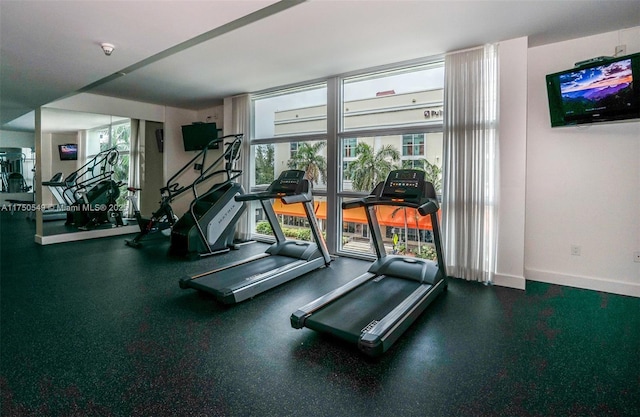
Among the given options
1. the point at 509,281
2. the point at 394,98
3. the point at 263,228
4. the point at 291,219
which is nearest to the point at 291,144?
the point at 291,219

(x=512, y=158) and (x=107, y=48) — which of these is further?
(x=512, y=158)

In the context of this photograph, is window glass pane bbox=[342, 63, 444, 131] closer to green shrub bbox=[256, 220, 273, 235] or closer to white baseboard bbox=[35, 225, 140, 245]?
green shrub bbox=[256, 220, 273, 235]

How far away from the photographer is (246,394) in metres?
1.97

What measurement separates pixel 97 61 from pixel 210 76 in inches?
66.8

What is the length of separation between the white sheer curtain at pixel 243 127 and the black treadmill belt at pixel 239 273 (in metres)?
2.26

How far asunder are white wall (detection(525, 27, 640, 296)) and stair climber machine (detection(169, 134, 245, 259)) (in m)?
4.22

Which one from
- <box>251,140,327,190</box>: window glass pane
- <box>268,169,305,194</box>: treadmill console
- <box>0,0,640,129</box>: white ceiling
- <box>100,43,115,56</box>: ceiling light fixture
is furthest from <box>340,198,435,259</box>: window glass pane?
<box>100,43,115,56</box>: ceiling light fixture

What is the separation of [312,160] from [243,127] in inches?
69.0

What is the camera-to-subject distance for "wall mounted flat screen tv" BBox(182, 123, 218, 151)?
711 centimetres

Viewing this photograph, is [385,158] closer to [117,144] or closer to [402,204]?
[402,204]

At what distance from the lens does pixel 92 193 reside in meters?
6.74

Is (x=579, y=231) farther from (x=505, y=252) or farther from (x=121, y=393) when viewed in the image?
(x=121, y=393)

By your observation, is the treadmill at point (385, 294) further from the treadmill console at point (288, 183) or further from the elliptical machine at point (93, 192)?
the elliptical machine at point (93, 192)

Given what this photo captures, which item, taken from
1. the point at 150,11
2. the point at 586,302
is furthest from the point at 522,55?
the point at 150,11
